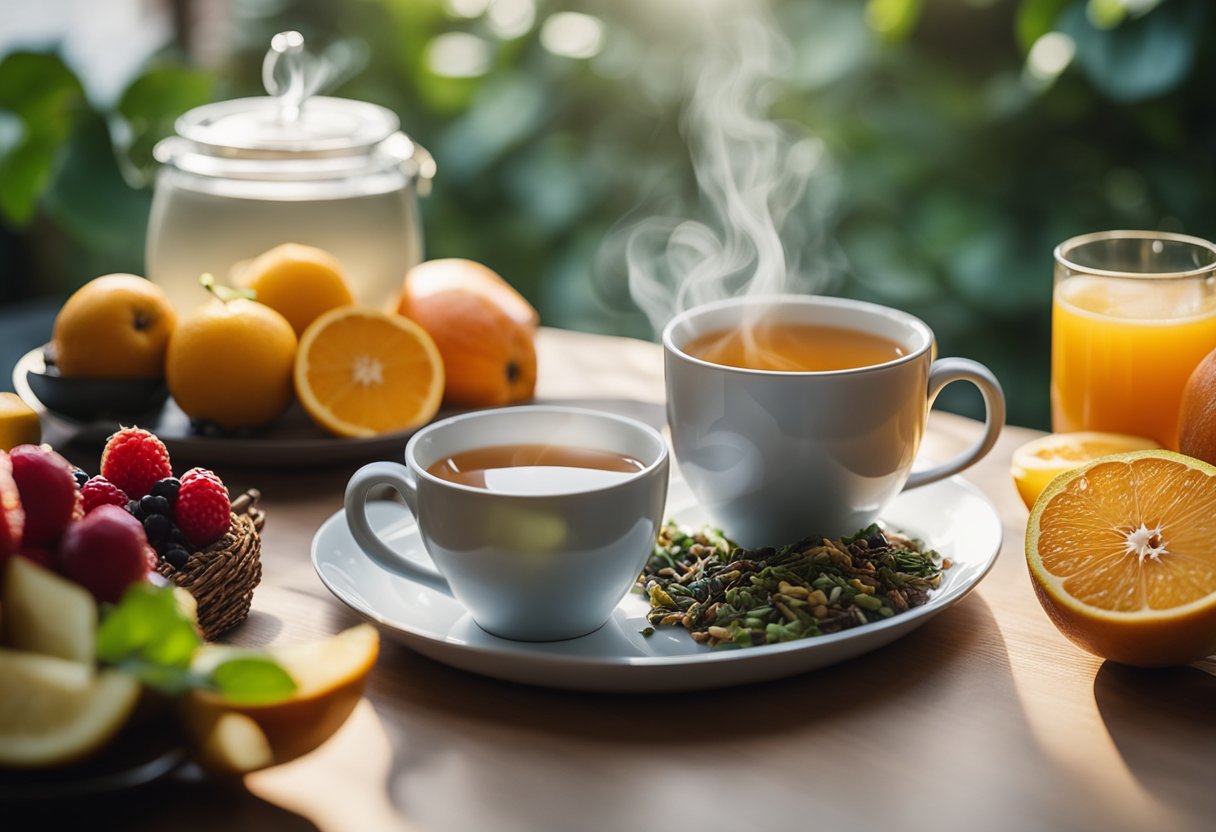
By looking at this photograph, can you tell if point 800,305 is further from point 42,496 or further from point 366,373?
point 42,496

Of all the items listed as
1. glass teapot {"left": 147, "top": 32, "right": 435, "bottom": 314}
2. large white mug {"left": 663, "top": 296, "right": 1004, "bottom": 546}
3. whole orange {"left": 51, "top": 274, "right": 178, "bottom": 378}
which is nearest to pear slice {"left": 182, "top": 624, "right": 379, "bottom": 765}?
large white mug {"left": 663, "top": 296, "right": 1004, "bottom": 546}

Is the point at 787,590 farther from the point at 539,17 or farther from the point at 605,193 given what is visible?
the point at 539,17

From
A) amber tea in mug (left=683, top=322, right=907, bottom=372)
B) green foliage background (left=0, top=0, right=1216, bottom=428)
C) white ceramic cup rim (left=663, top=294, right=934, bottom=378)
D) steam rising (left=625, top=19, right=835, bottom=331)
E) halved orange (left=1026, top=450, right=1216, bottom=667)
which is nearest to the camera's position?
halved orange (left=1026, top=450, right=1216, bottom=667)

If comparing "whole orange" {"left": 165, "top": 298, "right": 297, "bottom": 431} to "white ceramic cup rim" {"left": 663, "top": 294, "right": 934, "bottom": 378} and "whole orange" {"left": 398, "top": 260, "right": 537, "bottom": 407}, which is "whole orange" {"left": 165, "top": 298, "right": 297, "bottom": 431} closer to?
"whole orange" {"left": 398, "top": 260, "right": 537, "bottom": 407}

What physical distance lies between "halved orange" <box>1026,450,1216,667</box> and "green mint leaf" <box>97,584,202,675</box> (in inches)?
24.1

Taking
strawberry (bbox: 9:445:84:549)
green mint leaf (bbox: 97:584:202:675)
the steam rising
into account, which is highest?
strawberry (bbox: 9:445:84:549)

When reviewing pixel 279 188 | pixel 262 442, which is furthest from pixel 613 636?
pixel 279 188

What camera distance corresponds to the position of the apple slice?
0.68 m

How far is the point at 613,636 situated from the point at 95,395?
70 cm

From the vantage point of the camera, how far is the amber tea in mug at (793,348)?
1140mm

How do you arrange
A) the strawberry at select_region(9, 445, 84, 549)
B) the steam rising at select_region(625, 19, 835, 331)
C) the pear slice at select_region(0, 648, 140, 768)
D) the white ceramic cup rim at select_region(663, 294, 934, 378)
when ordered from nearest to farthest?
1. the pear slice at select_region(0, 648, 140, 768)
2. the strawberry at select_region(9, 445, 84, 549)
3. the white ceramic cup rim at select_region(663, 294, 934, 378)
4. the steam rising at select_region(625, 19, 835, 331)

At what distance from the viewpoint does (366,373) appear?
4.35 ft

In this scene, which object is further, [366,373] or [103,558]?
[366,373]

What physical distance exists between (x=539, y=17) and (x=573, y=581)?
2.16 meters
